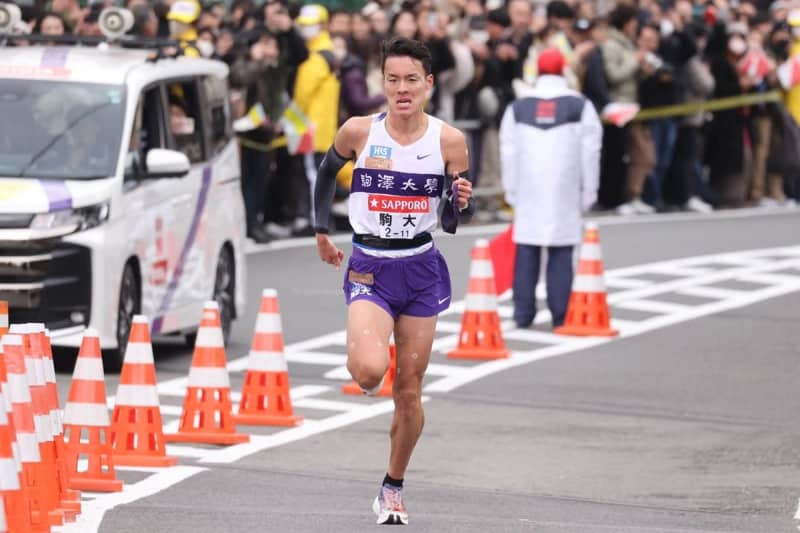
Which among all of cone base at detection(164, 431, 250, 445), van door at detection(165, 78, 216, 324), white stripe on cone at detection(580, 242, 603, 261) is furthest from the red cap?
cone base at detection(164, 431, 250, 445)

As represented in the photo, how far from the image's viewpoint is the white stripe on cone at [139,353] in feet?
39.8

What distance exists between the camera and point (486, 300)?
17547 mm

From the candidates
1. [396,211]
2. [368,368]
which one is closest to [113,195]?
[396,211]

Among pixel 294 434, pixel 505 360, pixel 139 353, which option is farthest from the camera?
pixel 505 360

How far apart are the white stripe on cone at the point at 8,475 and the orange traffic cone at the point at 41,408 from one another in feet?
2.73

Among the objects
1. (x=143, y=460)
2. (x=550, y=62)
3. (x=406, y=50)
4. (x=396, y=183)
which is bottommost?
(x=143, y=460)

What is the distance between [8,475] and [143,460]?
3.38 metres

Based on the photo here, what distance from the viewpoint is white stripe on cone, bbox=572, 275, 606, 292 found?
18.6 metres

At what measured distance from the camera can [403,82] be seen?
34.2ft

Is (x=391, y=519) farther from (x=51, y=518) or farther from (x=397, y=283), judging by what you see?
(x=51, y=518)

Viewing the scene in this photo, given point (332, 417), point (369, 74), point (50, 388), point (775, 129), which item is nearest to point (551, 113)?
point (332, 417)

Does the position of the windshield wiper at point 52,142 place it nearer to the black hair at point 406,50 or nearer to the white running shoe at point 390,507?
the black hair at point 406,50

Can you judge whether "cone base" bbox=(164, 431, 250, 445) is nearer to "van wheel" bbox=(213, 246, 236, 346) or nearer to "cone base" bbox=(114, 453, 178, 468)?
"cone base" bbox=(114, 453, 178, 468)

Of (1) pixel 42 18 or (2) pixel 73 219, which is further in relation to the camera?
(1) pixel 42 18
